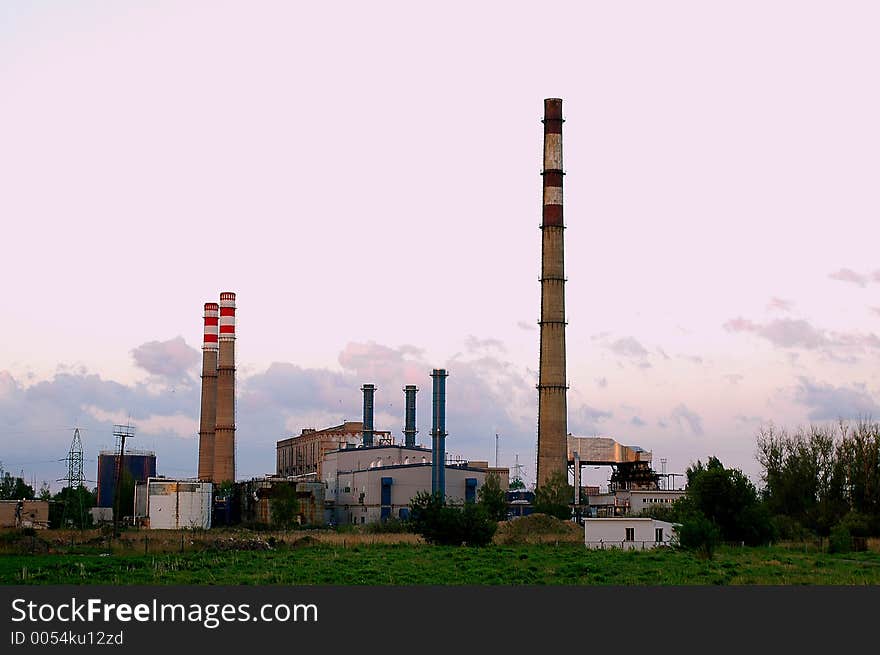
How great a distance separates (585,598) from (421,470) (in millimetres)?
53576

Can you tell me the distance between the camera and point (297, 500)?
70500mm

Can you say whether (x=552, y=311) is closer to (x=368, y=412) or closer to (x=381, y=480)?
(x=381, y=480)

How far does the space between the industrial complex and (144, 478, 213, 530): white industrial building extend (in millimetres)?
64

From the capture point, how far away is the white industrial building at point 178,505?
2717 inches

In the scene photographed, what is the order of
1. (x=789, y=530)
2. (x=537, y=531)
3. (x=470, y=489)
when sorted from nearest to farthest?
(x=789, y=530)
(x=537, y=531)
(x=470, y=489)

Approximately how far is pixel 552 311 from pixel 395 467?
16278mm

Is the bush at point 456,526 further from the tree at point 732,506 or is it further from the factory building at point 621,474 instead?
the factory building at point 621,474

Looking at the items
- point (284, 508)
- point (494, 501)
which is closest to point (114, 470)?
point (284, 508)

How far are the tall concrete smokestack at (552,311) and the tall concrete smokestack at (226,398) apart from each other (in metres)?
23.2

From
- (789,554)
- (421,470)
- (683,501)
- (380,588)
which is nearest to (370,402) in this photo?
(421,470)

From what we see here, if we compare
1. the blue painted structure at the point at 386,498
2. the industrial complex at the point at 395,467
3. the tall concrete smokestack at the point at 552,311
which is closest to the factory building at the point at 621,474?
the industrial complex at the point at 395,467

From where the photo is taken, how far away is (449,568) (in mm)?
28828

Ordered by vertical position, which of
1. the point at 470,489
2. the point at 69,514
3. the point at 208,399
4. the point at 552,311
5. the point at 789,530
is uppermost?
the point at 552,311

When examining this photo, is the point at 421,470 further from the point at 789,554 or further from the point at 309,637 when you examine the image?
the point at 309,637
